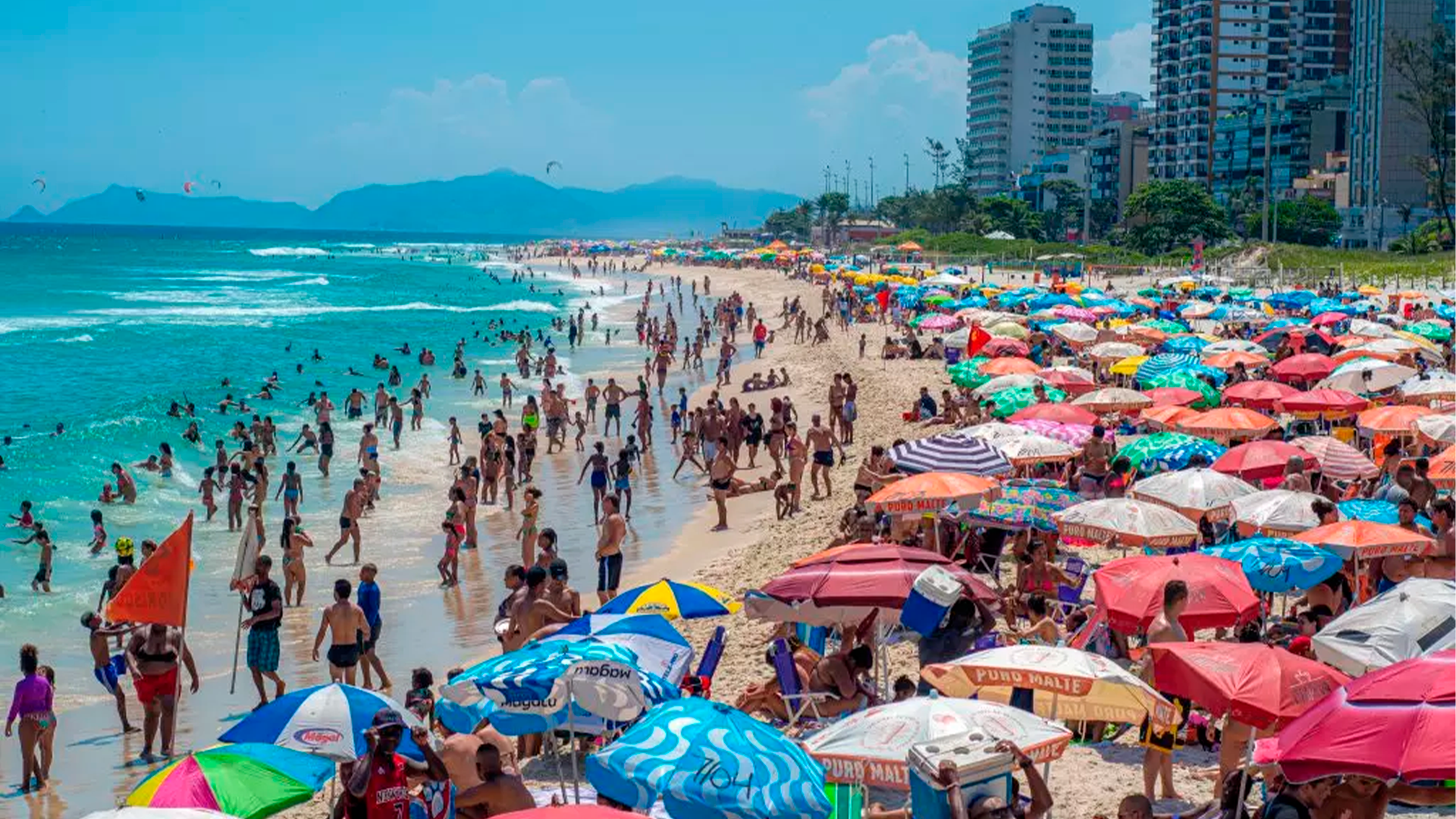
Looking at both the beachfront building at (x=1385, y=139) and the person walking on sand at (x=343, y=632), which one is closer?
the person walking on sand at (x=343, y=632)

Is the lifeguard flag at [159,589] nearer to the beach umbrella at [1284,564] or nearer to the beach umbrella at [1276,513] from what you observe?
the beach umbrella at [1284,564]

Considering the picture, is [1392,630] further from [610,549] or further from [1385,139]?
[1385,139]

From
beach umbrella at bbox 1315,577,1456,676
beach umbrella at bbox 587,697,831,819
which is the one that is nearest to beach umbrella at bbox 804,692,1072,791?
beach umbrella at bbox 587,697,831,819

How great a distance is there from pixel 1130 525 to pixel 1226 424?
4869 millimetres

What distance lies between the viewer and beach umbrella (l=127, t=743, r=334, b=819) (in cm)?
591

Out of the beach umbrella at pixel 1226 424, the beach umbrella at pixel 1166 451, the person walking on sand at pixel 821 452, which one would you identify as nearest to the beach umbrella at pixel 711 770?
the beach umbrella at pixel 1166 451

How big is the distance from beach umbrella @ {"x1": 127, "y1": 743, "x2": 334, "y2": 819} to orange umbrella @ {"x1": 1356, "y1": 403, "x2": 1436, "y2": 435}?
38.9 ft

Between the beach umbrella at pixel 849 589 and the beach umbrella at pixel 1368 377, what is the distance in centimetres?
1091

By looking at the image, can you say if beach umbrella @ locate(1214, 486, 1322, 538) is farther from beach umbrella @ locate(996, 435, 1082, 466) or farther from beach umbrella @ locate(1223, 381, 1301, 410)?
beach umbrella @ locate(1223, 381, 1301, 410)

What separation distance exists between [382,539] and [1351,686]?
14957mm

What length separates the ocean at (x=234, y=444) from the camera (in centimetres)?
1448

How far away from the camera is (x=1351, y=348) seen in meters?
20.2

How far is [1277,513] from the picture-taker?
10516 millimetres

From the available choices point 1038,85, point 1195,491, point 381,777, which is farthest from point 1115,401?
point 1038,85
